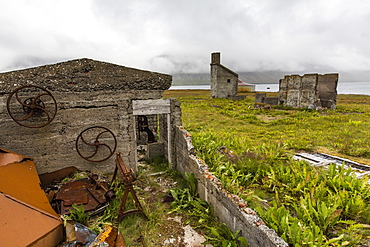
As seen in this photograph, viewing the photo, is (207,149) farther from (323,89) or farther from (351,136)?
(323,89)

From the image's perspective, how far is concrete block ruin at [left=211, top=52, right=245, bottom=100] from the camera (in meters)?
34.1

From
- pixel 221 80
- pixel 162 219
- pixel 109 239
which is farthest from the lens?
pixel 221 80

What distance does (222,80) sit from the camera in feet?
113

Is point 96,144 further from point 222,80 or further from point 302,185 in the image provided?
point 222,80

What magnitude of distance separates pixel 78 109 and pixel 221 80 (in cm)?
2985

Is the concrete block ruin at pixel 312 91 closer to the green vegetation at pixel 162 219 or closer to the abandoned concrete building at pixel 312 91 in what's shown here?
the abandoned concrete building at pixel 312 91

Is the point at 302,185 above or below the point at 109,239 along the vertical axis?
above

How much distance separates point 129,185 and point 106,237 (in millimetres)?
1293

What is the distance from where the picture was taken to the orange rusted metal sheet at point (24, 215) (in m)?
3.37

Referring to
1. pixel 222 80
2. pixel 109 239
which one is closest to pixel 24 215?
pixel 109 239

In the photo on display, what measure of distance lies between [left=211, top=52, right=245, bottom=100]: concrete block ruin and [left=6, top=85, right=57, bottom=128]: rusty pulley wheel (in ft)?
98.2

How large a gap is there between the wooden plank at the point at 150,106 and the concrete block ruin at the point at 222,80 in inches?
1084

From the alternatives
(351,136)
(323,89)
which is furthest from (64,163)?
(323,89)

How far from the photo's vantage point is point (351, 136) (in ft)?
36.6
